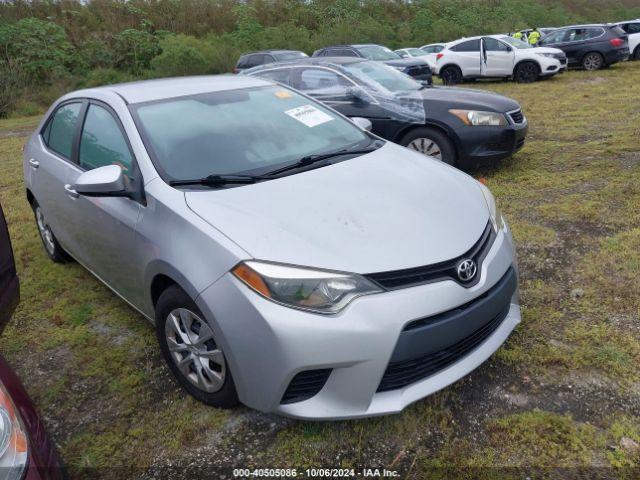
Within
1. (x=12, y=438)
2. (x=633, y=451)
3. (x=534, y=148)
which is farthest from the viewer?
(x=534, y=148)

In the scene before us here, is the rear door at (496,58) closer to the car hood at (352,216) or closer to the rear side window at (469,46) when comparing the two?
the rear side window at (469,46)

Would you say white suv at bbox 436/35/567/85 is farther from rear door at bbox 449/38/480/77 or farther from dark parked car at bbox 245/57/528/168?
dark parked car at bbox 245/57/528/168

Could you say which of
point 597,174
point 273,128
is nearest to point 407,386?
point 273,128

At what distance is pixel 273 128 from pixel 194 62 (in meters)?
19.8

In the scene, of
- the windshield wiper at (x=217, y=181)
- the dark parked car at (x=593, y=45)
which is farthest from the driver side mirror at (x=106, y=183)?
the dark parked car at (x=593, y=45)

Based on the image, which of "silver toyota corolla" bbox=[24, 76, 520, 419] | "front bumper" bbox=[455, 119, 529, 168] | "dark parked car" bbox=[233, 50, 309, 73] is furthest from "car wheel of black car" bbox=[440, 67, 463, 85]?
"silver toyota corolla" bbox=[24, 76, 520, 419]

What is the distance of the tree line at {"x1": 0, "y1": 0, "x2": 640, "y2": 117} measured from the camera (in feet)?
64.3

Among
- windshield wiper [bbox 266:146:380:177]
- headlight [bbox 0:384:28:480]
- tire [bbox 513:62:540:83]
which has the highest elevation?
windshield wiper [bbox 266:146:380:177]

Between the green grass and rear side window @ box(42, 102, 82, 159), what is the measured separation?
107 cm

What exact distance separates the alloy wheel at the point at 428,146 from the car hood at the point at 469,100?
1.14 feet

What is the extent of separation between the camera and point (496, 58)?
1491 cm

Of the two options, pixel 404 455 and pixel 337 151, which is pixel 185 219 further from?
pixel 404 455

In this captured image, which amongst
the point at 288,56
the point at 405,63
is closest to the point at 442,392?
the point at 405,63

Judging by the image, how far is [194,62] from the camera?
69.4 ft
